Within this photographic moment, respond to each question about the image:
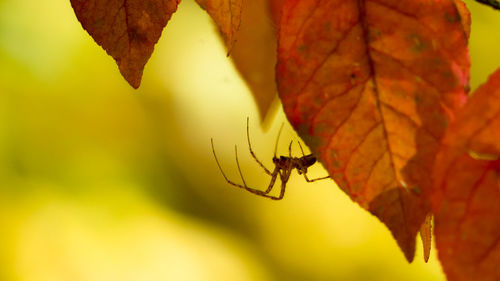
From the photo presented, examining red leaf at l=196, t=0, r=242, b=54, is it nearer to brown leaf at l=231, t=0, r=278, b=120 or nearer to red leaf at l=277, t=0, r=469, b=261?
red leaf at l=277, t=0, r=469, b=261

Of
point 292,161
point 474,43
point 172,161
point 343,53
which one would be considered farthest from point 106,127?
point 343,53

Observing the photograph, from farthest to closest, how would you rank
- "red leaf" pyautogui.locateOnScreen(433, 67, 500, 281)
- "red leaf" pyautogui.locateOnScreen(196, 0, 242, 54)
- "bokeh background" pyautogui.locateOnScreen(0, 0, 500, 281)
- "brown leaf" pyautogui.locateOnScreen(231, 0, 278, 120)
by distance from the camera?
1. "bokeh background" pyautogui.locateOnScreen(0, 0, 500, 281)
2. "brown leaf" pyautogui.locateOnScreen(231, 0, 278, 120)
3. "red leaf" pyautogui.locateOnScreen(196, 0, 242, 54)
4. "red leaf" pyautogui.locateOnScreen(433, 67, 500, 281)

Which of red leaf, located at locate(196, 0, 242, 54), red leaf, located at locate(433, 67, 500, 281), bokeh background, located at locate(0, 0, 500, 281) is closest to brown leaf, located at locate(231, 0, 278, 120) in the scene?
red leaf, located at locate(196, 0, 242, 54)

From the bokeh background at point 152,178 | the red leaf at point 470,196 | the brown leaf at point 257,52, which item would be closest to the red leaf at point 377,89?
the red leaf at point 470,196

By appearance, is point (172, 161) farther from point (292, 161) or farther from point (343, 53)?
point (343, 53)

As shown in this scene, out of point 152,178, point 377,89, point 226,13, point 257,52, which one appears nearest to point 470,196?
point 377,89
